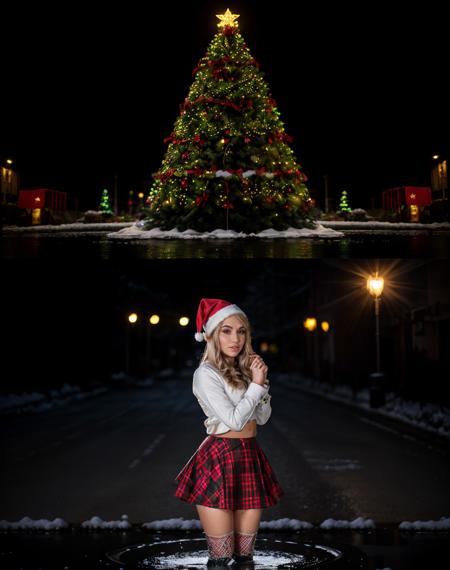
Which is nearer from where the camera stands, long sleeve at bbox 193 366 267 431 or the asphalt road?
long sleeve at bbox 193 366 267 431

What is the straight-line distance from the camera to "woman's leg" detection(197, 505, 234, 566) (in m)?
6.16

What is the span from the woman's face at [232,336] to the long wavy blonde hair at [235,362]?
1.4 inches

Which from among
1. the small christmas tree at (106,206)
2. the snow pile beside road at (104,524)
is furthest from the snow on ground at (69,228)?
the snow pile beside road at (104,524)

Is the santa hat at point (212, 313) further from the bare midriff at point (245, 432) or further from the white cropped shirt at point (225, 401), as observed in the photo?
the bare midriff at point (245, 432)

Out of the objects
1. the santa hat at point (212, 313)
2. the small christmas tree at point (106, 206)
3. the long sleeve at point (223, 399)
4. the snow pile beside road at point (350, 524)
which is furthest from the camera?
the small christmas tree at point (106, 206)

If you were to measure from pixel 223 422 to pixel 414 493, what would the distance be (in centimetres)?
564

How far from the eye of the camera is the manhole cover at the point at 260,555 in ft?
20.7

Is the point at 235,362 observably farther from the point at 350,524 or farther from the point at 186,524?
the point at 350,524

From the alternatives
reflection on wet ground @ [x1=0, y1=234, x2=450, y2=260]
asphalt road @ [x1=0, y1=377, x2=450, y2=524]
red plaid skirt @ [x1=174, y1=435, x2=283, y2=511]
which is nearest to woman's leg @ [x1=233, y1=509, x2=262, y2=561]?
red plaid skirt @ [x1=174, y1=435, x2=283, y2=511]

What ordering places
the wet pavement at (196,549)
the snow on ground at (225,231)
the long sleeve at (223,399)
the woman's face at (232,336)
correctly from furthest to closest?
1. the snow on ground at (225,231)
2. the wet pavement at (196,549)
3. the woman's face at (232,336)
4. the long sleeve at (223,399)

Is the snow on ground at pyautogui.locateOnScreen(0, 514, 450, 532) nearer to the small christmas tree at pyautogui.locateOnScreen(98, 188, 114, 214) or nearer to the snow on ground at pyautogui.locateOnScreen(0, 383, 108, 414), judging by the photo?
the small christmas tree at pyautogui.locateOnScreen(98, 188, 114, 214)

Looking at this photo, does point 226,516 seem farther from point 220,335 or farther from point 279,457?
point 279,457

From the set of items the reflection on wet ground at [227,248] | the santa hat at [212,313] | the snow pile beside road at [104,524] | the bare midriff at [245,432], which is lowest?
the snow pile beside road at [104,524]

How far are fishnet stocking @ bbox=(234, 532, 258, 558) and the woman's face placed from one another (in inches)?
58.0
